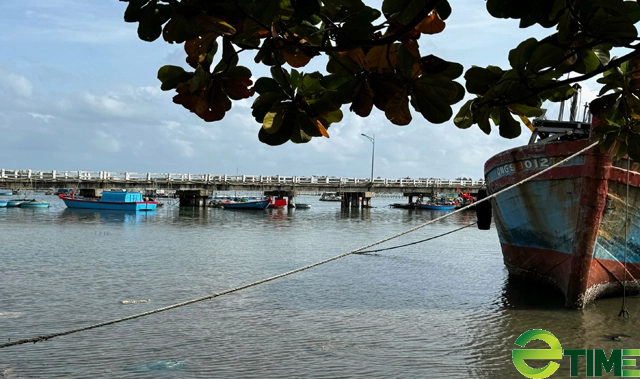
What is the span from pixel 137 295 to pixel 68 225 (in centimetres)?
2833

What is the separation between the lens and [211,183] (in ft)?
213

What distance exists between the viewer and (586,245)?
42.9ft

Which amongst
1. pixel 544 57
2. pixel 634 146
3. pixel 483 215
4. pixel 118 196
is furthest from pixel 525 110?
pixel 118 196

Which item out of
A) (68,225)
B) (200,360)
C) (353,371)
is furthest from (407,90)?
(68,225)

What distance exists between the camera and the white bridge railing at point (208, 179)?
5781 cm

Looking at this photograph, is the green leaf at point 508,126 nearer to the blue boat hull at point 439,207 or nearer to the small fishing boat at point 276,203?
the small fishing boat at point 276,203

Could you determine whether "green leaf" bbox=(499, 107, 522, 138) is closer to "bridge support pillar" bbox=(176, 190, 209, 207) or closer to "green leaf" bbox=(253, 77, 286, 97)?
"green leaf" bbox=(253, 77, 286, 97)

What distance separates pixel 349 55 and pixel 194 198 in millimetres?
72554

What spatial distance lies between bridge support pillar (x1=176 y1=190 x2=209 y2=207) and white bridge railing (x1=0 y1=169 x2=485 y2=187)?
187 inches

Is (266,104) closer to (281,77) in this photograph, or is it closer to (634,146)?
(281,77)

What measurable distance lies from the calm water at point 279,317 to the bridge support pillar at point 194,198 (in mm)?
44877

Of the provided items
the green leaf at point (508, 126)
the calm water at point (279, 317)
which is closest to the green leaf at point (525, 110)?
the green leaf at point (508, 126)

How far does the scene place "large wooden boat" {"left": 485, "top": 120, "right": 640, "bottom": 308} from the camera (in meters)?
12.9

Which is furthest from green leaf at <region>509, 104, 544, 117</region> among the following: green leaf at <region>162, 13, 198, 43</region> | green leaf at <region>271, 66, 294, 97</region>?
green leaf at <region>162, 13, 198, 43</region>
